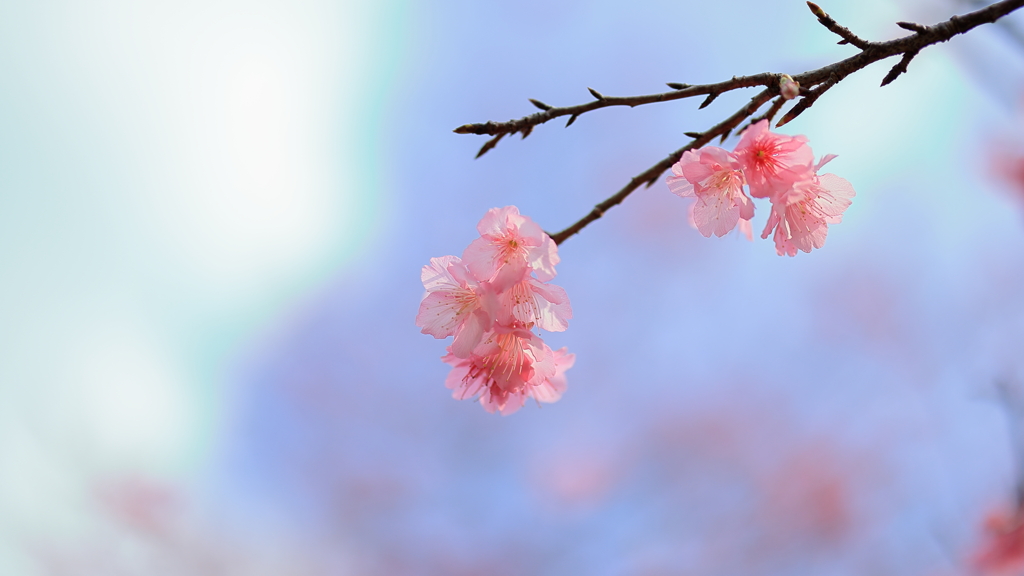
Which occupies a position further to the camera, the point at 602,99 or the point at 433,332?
the point at 433,332

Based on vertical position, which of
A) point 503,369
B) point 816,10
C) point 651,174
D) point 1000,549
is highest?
point 1000,549

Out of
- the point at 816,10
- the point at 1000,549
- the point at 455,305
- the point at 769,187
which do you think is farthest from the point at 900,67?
the point at 1000,549

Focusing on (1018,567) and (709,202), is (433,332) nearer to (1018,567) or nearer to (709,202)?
(709,202)

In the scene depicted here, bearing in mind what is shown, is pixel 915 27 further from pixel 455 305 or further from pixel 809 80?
pixel 455 305

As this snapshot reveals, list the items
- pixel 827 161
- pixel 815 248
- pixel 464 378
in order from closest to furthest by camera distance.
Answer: pixel 827 161 < pixel 815 248 < pixel 464 378

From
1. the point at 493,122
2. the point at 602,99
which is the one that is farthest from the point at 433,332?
the point at 602,99

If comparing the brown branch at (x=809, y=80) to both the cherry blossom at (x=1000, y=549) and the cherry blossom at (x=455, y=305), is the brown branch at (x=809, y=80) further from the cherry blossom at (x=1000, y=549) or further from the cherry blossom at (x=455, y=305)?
the cherry blossom at (x=1000, y=549)
